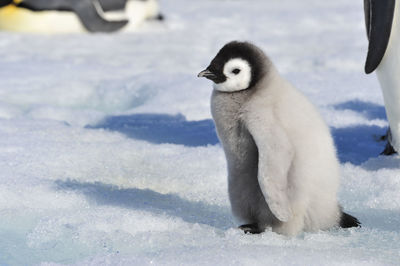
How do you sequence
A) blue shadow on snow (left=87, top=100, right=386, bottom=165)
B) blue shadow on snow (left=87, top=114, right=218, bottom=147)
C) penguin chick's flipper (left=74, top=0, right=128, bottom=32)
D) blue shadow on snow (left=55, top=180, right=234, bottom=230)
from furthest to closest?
penguin chick's flipper (left=74, top=0, right=128, bottom=32) → blue shadow on snow (left=87, top=114, right=218, bottom=147) → blue shadow on snow (left=87, top=100, right=386, bottom=165) → blue shadow on snow (left=55, top=180, right=234, bottom=230)

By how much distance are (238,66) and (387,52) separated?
1.24 meters

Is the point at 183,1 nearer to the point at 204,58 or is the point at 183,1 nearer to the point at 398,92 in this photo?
the point at 204,58

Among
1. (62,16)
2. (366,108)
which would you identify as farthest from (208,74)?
(62,16)

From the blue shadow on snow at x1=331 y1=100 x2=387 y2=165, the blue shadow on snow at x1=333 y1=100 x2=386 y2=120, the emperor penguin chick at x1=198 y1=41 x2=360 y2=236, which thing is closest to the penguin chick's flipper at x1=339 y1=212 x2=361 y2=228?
the emperor penguin chick at x1=198 y1=41 x2=360 y2=236

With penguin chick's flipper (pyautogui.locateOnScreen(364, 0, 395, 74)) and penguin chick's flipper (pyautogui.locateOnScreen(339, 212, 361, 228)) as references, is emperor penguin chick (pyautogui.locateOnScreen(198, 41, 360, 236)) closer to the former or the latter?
penguin chick's flipper (pyautogui.locateOnScreen(339, 212, 361, 228))

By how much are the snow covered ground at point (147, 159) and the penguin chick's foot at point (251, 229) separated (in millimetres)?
27

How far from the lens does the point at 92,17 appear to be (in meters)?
7.87

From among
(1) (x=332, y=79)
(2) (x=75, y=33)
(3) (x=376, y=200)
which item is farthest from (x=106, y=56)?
(3) (x=376, y=200)

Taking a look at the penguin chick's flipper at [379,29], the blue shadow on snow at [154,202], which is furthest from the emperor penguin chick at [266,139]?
the penguin chick's flipper at [379,29]

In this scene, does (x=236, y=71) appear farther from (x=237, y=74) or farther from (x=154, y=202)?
(x=154, y=202)

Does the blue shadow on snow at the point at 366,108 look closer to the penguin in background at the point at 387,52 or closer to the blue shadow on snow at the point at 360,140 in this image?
the blue shadow on snow at the point at 360,140

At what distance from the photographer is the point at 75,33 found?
25.7 ft

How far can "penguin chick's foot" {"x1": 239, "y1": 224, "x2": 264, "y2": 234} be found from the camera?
230 cm

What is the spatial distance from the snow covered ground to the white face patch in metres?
0.43
